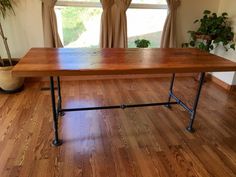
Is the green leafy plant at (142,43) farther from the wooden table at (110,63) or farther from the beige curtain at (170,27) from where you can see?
the wooden table at (110,63)

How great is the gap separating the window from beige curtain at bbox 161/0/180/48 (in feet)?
0.51

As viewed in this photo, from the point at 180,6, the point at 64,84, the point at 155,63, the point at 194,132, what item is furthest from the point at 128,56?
the point at 180,6

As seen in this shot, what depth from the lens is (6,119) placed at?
2.26 m

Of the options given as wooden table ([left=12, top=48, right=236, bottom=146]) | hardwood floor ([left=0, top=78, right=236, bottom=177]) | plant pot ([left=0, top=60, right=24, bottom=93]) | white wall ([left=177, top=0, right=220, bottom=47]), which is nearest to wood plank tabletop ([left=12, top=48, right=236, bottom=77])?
wooden table ([left=12, top=48, right=236, bottom=146])

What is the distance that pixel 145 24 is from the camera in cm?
366

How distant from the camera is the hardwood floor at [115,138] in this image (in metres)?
1.66

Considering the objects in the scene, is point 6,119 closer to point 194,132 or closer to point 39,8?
point 39,8

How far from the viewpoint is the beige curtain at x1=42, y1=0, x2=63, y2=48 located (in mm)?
3039

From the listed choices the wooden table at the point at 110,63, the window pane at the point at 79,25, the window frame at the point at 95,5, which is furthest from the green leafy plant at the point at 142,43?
the wooden table at the point at 110,63

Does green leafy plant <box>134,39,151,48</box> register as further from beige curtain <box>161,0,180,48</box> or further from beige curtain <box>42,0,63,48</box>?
beige curtain <box>42,0,63,48</box>

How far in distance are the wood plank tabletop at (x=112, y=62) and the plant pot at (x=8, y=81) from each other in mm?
1050

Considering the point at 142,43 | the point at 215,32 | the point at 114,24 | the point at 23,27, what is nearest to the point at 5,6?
the point at 23,27

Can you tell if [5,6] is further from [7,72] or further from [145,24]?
[145,24]

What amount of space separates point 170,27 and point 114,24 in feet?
3.22
